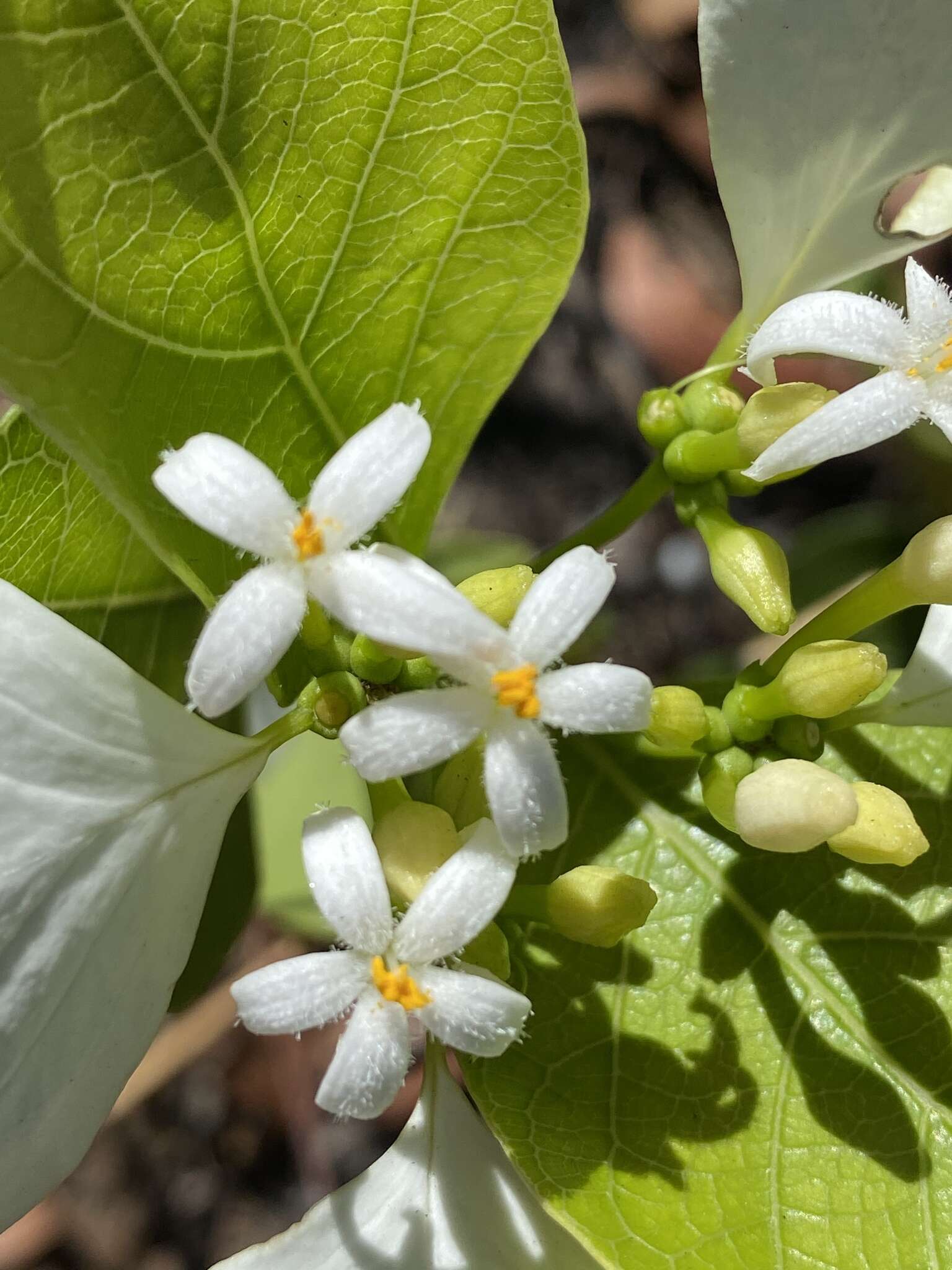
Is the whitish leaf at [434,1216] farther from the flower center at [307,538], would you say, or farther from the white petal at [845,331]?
the white petal at [845,331]

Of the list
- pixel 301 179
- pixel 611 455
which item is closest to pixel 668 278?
pixel 611 455

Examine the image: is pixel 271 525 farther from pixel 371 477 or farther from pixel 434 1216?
pixel 434 1216

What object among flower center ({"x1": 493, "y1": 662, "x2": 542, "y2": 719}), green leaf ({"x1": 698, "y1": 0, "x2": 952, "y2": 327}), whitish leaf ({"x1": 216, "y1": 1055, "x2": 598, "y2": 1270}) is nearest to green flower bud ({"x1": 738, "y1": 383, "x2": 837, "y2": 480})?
green leaf ({"x1": 698, "y1": 0, "x2": 952, "y2": 327})

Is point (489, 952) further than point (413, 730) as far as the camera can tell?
Yes

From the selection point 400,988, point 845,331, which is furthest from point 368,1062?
point 845,331

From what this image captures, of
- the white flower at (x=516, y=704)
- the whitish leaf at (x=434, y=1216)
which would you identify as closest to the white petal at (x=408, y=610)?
the white flower at (x=516, y=704)

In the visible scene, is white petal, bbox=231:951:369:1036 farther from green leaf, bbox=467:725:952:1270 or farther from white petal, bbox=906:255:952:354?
white petal, bbox=906:255:952:354

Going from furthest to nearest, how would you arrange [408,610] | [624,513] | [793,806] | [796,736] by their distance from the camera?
[624,513], [796,736], [793,806], [408,610]
